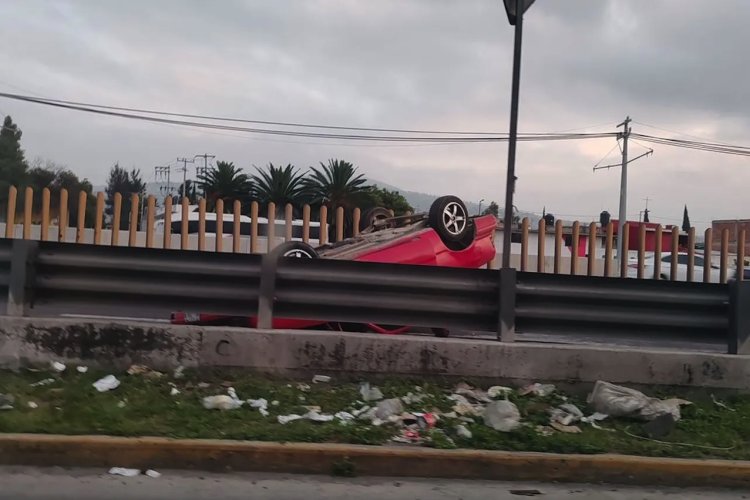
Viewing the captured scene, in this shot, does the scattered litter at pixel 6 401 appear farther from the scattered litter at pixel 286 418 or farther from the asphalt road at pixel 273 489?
the scattered litter at pixel 286 418

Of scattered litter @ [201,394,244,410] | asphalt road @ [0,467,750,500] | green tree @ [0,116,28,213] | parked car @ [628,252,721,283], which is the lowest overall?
asphalt road @ [0,467,750,500]

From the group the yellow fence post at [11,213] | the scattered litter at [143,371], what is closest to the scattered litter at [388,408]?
the scattered litter at [143,371]

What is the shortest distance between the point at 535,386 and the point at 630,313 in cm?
133

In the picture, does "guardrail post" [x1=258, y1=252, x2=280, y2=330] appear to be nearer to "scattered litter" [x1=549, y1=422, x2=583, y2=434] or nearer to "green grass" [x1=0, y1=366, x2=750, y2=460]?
"green grass" [x1=0, y1=366, x2=750, y2=460]

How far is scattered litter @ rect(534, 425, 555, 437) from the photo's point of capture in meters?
5.41

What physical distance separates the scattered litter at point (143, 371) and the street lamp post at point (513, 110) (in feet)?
12.3

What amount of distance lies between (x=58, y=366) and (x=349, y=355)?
8.76 ft

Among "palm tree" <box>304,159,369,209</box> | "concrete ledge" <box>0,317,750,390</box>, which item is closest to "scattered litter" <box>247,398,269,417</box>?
"concrete ledge" <box>0,317,750,390</box>

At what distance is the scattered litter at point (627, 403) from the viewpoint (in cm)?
579

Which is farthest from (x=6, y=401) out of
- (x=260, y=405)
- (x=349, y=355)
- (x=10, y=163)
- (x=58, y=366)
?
(x=10, y=163)

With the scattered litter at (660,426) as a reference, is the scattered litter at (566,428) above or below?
below

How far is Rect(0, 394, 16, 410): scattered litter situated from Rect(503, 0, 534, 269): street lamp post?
15.9 feet

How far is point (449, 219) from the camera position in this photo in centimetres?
918

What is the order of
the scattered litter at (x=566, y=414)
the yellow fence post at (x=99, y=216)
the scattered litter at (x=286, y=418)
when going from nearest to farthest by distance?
the scattered litter at (x=286, y=418) → the scattered litter at (x=566, y=414) → the yellow fence post at (x=99, y=216)
